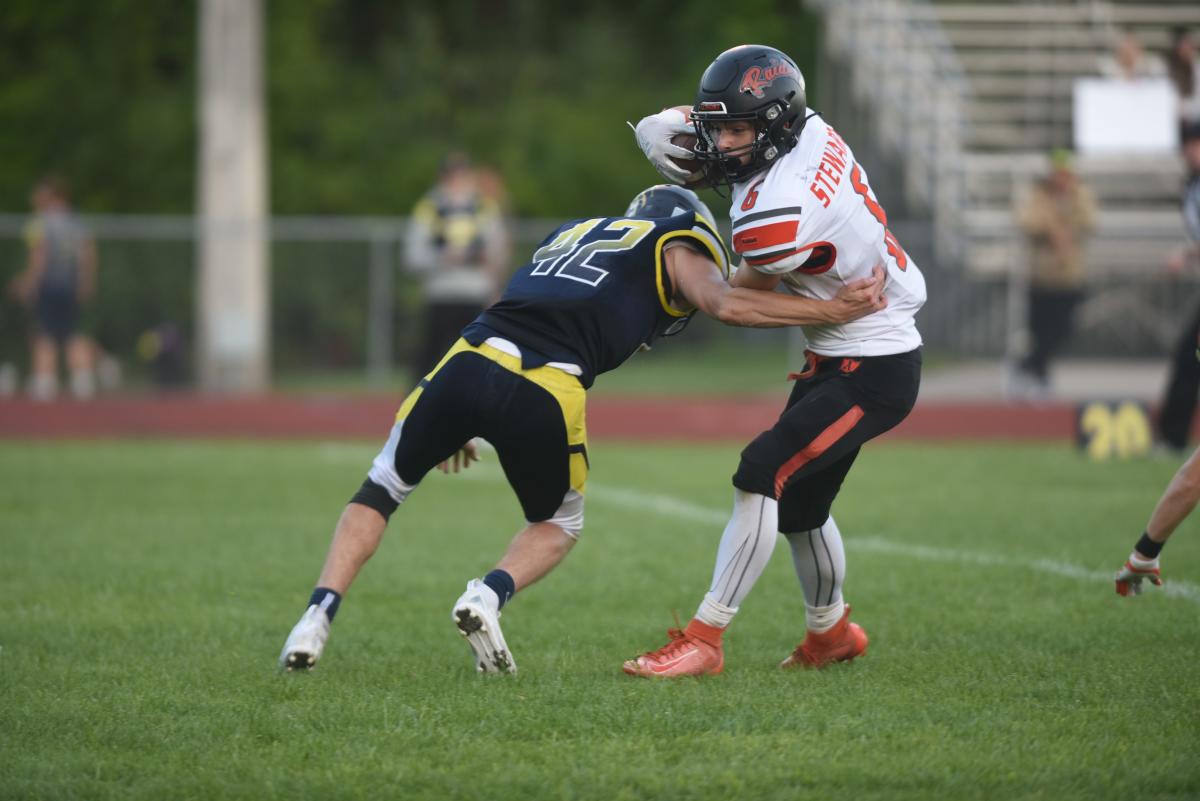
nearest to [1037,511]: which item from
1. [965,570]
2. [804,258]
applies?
[965,570]

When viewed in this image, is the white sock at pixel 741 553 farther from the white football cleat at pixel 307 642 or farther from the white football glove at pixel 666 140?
the white football cleat at pixel 307 642

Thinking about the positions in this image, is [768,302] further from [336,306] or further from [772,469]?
[336,306]

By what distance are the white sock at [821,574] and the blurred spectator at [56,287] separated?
1256 centimetres

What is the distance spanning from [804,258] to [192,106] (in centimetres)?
1929

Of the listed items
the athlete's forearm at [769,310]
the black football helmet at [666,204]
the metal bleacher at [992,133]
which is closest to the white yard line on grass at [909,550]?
the athlete's forearm at [769,310]

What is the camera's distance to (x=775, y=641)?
561cm

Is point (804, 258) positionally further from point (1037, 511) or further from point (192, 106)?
point (192, 106)

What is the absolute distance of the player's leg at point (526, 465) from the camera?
15.8 feet

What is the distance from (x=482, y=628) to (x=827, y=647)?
113cm

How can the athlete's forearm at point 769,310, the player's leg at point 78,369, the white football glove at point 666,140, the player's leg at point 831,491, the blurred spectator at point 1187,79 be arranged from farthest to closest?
the player's leg at point 78,369 < the blurred spectator at point 1187,79 < the white football glove at point 666,140 < the player's leg at point 831,491 < the athlete's forearm at point 769,310

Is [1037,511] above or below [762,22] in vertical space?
below

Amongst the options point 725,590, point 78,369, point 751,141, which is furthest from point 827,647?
point 78,369

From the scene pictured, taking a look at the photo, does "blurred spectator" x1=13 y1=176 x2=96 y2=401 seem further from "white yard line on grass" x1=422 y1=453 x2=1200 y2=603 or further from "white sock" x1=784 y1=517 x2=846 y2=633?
"white sock" x1=784 y1=517 x2=846 y2=633

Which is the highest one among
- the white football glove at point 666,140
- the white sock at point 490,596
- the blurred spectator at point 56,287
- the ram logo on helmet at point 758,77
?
the ram logo on helmet at point 758,77
